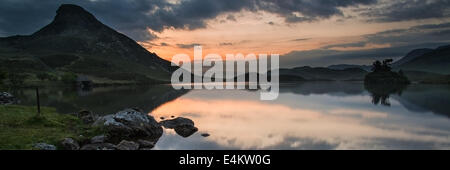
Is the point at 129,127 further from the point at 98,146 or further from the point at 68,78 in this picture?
the point at 68,78

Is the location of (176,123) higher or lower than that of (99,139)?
lower

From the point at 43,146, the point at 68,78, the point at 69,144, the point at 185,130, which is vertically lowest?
the point at 185,130

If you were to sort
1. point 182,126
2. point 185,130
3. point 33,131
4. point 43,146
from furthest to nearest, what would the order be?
point 182,126, point 185,130, point 33,131, point 43,146

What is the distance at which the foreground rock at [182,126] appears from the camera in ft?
96.3

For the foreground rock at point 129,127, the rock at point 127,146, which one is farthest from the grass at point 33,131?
the rock at point 127,146

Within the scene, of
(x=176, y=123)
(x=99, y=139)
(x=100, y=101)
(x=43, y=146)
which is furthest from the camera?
(x=100, y=101)

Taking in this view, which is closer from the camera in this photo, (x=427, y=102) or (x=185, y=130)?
(x=185, y=130)

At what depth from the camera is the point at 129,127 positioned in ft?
88.6

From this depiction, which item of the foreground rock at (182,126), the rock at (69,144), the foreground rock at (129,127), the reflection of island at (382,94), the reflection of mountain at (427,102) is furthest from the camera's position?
the reflection of island at (382,94)

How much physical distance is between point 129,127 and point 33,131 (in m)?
7.92

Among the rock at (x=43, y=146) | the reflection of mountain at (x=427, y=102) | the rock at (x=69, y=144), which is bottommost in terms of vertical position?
the reflection of mountain at (x=427, y=102)

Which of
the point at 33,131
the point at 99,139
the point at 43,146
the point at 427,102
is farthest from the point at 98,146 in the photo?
the point at 427,102

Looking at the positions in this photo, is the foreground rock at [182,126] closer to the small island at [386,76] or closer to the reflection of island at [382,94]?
the reflection of island at [382,94]
